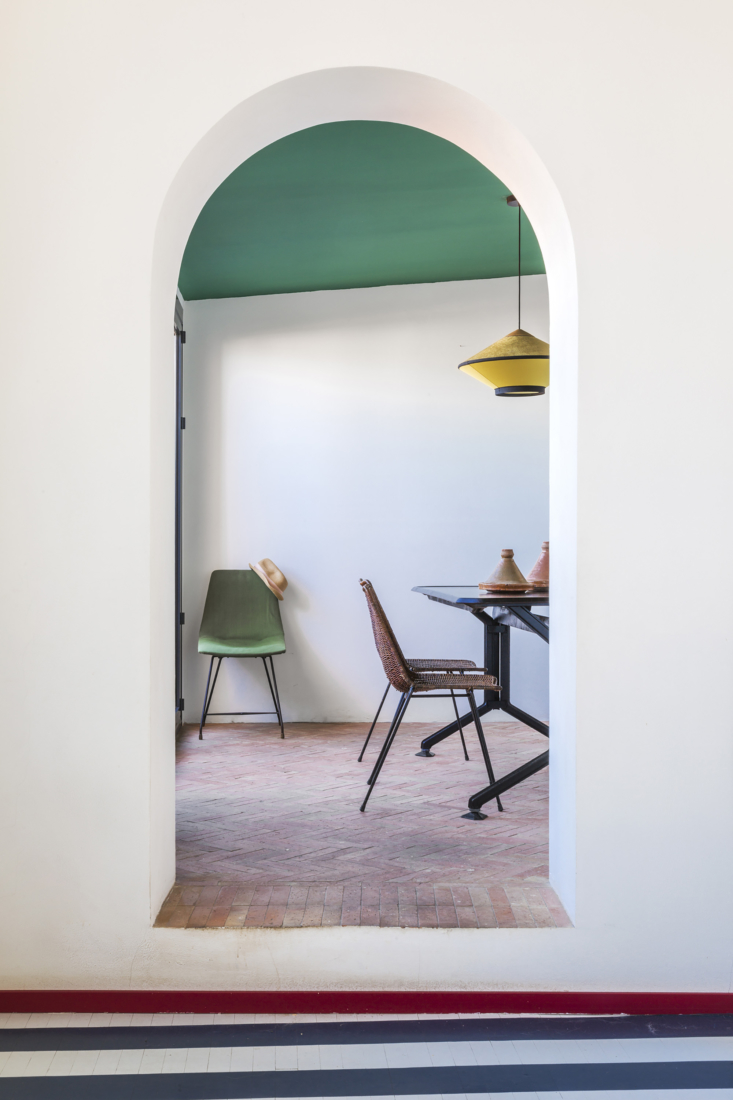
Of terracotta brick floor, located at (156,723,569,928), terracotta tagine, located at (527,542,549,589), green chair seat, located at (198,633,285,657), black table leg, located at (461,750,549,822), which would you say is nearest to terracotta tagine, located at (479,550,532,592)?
terracotta tagine, located at (527,542,549,589)

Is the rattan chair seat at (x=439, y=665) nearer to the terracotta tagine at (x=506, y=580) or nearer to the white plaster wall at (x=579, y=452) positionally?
the terracotta tagine at (x=506, y=580)

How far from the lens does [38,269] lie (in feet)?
7.38

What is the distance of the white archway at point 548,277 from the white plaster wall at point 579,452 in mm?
37

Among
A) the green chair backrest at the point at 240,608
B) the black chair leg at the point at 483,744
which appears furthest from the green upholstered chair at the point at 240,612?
the black chair leg at the point at 483,744

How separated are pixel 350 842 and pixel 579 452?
5.10 ft

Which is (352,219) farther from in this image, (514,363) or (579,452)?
(579,452)

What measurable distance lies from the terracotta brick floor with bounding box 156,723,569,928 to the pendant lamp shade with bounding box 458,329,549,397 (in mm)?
1804

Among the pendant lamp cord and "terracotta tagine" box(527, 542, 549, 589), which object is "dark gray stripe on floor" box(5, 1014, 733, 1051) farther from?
the pendant lamp cord

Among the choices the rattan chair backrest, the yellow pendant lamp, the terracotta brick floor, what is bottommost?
the terracotta brick floor

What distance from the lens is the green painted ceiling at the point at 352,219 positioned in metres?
3.42

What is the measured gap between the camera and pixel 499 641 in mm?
4031

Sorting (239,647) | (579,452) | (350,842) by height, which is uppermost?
(579,452)

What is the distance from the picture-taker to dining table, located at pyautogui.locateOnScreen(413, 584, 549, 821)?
3.26m

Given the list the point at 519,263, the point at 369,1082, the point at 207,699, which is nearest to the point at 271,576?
the point at 207,699
